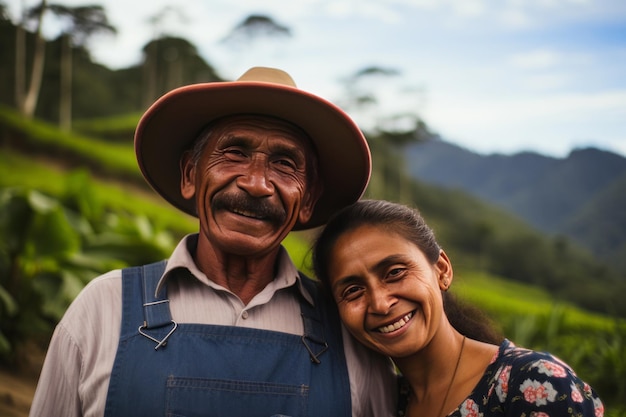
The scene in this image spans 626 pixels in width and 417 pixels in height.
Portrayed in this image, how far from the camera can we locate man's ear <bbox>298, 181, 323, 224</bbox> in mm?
2047

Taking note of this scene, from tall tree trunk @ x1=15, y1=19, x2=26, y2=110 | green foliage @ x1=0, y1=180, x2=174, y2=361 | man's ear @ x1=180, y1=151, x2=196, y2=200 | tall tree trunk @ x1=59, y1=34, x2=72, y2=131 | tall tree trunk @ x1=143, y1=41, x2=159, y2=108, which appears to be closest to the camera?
man's ear @ x1=180, y1=151, x2=196, y2=200

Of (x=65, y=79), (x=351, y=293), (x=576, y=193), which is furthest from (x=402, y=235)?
(x=65, y=79)

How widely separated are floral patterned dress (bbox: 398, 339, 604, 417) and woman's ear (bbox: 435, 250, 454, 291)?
306mm

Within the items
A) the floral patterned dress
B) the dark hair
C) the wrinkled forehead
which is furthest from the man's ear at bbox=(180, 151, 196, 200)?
the floral patterned dress

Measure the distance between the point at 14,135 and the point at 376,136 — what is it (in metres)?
22.5

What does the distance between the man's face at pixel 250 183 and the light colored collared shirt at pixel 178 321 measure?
151 millimetres

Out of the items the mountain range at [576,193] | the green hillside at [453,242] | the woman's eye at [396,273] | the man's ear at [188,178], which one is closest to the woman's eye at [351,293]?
the woman's eye at [396,273]

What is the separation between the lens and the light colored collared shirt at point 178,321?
5.31 ft

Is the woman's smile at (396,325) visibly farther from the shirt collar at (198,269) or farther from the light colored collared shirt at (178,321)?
the shirt collar at (198,269)

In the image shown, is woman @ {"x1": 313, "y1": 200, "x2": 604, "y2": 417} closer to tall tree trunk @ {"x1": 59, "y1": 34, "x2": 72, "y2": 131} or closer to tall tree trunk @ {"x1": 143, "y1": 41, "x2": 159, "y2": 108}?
tall tree trunk @ {"x1": 59, "y1": 34, "x2": 72, "y2": 131}

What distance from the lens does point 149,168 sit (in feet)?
7.34

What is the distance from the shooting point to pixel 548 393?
1458mm

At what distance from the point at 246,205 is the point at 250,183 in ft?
0.24

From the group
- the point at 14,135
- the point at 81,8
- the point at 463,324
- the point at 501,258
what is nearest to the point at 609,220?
the point at 463,324
